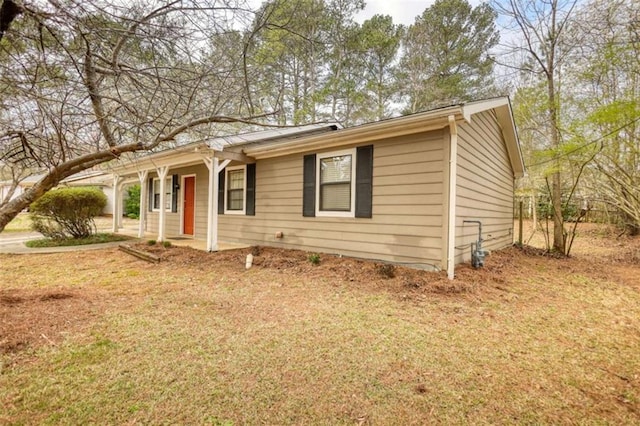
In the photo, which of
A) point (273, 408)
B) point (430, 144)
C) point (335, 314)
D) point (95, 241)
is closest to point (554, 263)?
point (430, 144)

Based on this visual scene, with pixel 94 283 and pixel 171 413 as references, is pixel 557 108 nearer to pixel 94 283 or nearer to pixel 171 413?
pixel 171 413

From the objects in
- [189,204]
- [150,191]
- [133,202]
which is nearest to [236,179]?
[189,204]

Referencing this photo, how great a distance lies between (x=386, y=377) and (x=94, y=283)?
14.7ft

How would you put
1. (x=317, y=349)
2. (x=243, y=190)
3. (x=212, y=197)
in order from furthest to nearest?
(x=243, y=190)
(x=212, y=197)
(x=317, y=349)

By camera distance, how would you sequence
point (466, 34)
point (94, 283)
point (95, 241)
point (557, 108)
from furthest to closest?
1. point (466, 34)
2. point (95, 241)
3. point (557, 108)
4. point (94, 283)

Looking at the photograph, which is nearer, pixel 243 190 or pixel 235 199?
pixel 243 190

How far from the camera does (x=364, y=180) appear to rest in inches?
225

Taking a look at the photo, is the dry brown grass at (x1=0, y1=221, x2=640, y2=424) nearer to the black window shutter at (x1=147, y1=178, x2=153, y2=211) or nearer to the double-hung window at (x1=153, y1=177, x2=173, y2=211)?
the double-hung window at (x1=153, y1=177, x2=173, y2=211)

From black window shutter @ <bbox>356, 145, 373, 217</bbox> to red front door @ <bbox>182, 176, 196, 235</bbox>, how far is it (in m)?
5.87

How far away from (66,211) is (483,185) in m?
10.6

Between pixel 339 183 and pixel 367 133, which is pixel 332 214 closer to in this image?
pixel 339 183

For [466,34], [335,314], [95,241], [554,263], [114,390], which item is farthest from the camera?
[466,34]

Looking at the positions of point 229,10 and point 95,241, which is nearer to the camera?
point 229,10

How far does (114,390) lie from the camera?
2031 millimetres
